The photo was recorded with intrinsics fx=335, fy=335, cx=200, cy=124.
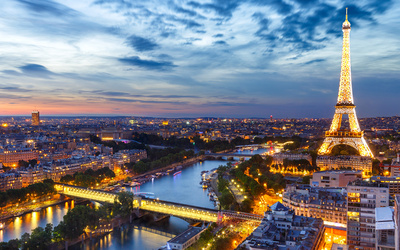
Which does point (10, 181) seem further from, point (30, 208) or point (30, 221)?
point (30, 221)

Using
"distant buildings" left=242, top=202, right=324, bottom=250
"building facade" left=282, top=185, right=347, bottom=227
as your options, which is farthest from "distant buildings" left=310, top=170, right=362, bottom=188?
"distant buildings" left=242, top=202, right=324, bottom=250

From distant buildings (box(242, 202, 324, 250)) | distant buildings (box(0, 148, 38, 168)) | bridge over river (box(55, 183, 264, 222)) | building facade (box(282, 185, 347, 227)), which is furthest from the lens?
distant buildings (box(0, 148, 38, 168))

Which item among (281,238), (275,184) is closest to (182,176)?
(275,184)

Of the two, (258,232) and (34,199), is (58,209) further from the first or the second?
(258,232)

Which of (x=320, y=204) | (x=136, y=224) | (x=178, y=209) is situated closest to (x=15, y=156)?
(x=136, y=224)

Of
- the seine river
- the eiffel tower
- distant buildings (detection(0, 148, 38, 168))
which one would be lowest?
the seine river

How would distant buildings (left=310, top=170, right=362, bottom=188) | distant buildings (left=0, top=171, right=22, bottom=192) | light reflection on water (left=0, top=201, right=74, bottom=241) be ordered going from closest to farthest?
light reflection on water (left=0, top=201, right=74, bottom=241)
distant buildings (left=310, top=170, right=362, bottom=188)
distant buildings (left=0, top=171, right=22, bottom=192)

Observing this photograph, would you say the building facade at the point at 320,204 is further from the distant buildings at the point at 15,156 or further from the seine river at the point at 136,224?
the distant buildings at the point at 15,156

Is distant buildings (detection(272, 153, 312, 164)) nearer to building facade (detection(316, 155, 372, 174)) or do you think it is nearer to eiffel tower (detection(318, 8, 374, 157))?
building facade (detection(316, 155, 372, 174))
